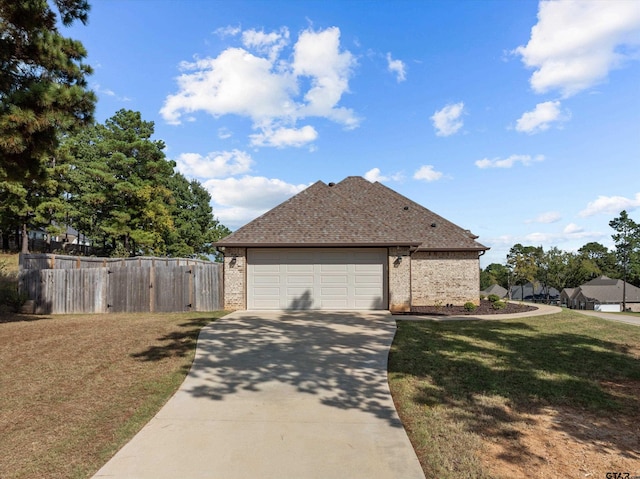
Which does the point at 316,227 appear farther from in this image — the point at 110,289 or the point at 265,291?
the point at 110,289

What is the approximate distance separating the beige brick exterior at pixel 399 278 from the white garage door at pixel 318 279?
30cm

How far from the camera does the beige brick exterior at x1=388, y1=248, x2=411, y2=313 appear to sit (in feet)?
49.0

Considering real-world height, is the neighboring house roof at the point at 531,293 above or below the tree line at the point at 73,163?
below

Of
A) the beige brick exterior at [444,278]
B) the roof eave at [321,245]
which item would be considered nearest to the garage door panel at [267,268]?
the roof eave at [321,245]

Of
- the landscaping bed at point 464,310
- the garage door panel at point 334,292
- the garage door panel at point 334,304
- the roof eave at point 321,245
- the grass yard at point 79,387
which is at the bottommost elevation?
the landscaping bed at point 464,310

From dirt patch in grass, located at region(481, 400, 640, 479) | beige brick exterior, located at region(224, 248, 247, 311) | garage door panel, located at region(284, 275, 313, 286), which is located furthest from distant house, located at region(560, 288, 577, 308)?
dirt patch in grass, located at region(481, 400, 640, 479)

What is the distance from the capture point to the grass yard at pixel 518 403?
13.1 feet

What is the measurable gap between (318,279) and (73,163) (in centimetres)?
3395

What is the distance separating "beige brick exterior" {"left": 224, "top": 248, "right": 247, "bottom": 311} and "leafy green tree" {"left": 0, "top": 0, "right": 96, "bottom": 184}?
695 centimetres

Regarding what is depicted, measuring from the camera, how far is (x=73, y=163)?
3672cm

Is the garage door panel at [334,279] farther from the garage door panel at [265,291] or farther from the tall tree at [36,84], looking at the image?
the tall tree at [36,84]

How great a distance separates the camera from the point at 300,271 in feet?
49.8

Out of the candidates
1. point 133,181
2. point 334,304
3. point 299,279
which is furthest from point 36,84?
point 133,181

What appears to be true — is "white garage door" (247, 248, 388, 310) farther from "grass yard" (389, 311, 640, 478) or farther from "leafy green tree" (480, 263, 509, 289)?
"leafy green tree" (480, 263, 509, 289)
